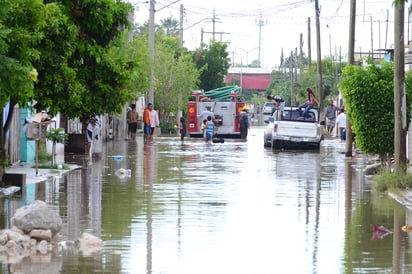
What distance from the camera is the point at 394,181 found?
23.7 m

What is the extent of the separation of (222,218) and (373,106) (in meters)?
→ 10.7

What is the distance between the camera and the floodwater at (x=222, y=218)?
13.5 meters

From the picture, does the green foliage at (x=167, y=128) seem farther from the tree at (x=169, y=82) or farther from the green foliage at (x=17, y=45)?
the green foliage at (x=17, y=45)

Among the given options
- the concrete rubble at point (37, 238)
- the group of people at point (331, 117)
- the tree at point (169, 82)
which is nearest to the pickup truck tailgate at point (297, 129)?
the group of people at point (331, 117)

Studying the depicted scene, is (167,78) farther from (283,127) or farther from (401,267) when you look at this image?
(401,267)

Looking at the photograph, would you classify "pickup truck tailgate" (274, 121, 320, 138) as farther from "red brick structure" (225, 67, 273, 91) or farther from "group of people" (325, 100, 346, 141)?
"red brick structure" (225, 67, 273, 91)

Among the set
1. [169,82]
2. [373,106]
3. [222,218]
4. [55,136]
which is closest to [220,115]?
[169,82]

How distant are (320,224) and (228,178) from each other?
32.4ft

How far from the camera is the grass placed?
77.0 ft

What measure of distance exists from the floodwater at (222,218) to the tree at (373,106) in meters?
1.11

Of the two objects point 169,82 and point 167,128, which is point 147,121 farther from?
point 169,82

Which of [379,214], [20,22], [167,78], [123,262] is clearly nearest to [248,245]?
[123,262]

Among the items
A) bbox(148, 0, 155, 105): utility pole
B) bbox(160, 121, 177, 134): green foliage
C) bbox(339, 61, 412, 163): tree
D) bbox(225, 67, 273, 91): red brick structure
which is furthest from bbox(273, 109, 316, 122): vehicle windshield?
bbox(225, 67, 273, 91): red brick structure

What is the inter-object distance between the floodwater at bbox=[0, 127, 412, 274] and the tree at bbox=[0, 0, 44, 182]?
2.19 m
